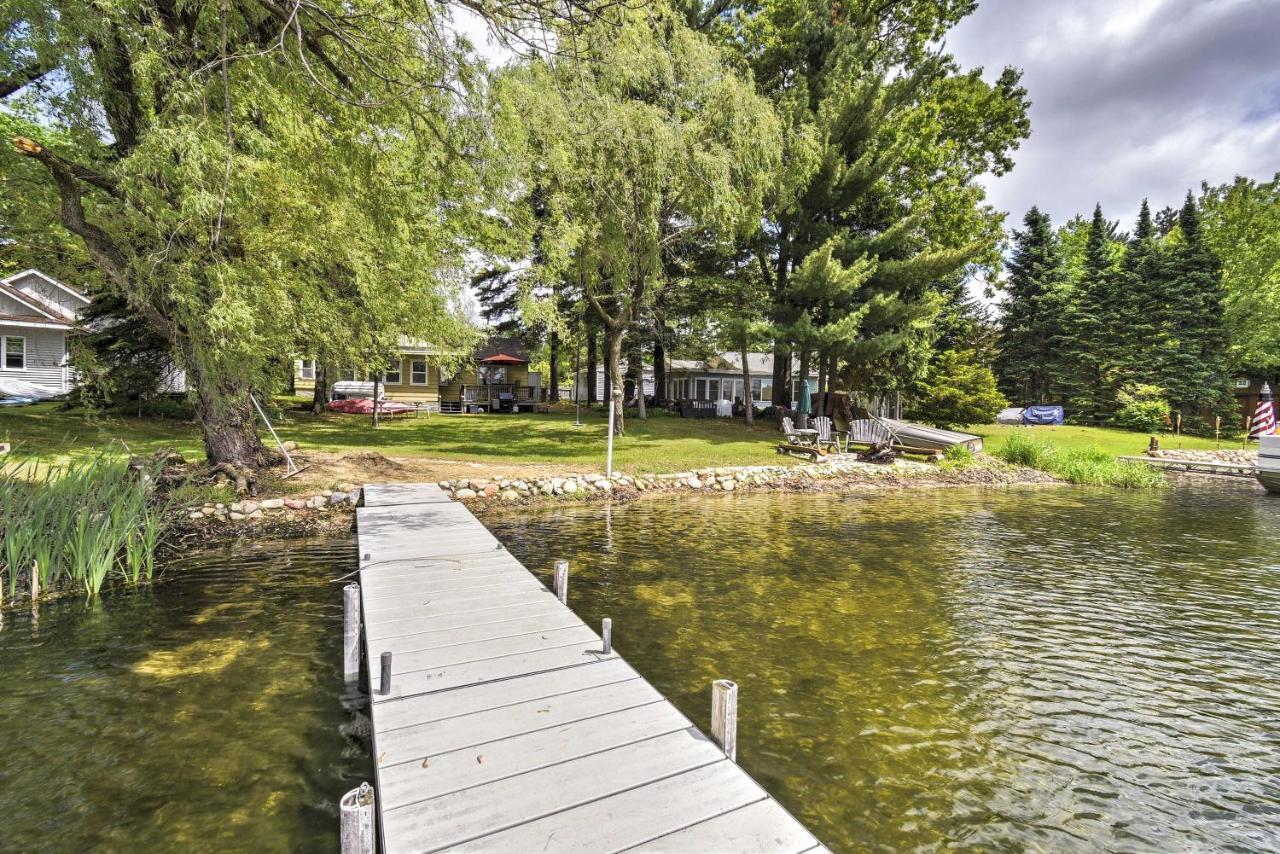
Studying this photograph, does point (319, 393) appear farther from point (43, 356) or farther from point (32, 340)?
point (32, 340)

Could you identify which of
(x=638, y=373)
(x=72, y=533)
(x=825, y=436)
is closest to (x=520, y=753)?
(x=72, y=533)

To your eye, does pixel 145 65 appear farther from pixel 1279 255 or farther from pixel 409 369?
pixel 1279 255

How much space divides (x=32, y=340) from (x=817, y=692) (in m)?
32.0

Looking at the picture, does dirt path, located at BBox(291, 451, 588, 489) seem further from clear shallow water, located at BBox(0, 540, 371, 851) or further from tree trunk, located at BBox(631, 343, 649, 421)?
tree trunk, located at BBox(631, 343, 649, 421)

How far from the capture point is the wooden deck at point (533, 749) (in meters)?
2.43

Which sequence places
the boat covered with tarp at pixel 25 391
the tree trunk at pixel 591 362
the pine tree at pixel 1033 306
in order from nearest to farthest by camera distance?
the boat covered with tarp at pixel 25 391, the tree trunk at pixel 591 362, the pine tree at pixel 1033 306

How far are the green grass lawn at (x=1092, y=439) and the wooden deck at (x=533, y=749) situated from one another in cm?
2102

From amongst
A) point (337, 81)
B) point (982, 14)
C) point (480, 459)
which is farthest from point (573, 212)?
point (982, 14)

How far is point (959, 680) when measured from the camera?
15.9 ft

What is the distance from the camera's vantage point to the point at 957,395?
940 inches

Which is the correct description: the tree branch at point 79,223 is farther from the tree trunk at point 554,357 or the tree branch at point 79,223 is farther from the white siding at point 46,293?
the white siding at point 46,293

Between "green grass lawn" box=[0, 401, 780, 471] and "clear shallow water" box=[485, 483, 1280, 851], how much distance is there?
18.6ft

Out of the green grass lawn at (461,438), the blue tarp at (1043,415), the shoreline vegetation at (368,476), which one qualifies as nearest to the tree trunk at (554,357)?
the shoreline vegetation at (368,476)

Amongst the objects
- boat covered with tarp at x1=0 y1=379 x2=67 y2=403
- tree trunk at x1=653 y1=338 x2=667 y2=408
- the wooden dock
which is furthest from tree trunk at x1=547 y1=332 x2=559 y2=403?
the wooden dock
